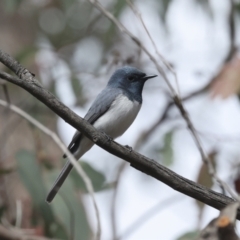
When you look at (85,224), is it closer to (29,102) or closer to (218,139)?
(218,139)

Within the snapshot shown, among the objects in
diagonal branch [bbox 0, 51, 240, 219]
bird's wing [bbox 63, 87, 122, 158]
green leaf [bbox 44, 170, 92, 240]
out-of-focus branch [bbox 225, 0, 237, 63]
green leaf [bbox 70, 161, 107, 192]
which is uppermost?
out-of-focus branch [bbox 225, 0, 237, 63]

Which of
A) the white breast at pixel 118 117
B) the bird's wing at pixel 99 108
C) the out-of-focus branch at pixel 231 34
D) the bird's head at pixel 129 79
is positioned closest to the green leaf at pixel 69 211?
the bird's wing at pixel 99 108

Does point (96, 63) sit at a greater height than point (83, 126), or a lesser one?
greater

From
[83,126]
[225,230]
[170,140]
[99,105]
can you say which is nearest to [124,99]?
[99,105]

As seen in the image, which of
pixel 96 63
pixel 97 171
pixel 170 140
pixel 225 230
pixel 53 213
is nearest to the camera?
pixel 225 230

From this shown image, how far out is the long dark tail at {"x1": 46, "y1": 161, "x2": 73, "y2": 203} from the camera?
3.53 metres

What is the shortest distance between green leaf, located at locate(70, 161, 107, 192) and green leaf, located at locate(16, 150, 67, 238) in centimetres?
33

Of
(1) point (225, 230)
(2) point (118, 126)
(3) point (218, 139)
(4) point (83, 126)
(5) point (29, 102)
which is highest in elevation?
(5) point (29, 102)

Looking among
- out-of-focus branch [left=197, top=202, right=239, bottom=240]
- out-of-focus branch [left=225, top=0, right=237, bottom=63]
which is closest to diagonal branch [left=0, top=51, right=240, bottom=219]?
out-of-focus branch [left=197, top=202, right=239, bottom=240]

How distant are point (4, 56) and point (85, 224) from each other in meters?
1.60

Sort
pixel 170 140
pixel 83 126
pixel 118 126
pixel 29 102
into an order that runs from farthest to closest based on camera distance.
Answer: pixel 29 102 < pixel 170 140 < pixel 118 126 < pixel 83 126

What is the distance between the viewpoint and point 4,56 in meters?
2.32

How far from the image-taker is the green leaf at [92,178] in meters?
3.88

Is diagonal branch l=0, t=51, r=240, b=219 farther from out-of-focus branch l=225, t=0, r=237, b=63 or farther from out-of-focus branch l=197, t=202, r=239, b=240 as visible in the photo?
out-of-focus branch l=225, t=0, r=237, b=63
